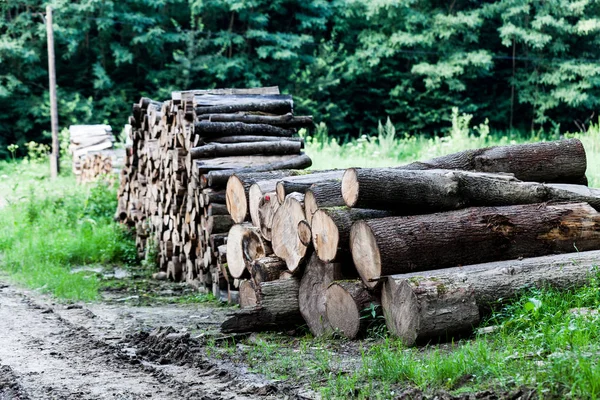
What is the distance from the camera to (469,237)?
586 centimetres

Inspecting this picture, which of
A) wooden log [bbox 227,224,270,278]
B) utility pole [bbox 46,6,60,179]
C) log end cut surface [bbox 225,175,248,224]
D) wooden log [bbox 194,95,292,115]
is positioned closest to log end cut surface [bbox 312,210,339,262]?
wooden log [bbox 227,224,270,278]

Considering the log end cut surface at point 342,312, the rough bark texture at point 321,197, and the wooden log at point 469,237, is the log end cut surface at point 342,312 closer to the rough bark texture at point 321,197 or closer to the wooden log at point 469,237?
the wooden log at point 469,237

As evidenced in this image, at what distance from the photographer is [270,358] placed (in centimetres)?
560

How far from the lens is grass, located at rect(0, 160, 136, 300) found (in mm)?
9102

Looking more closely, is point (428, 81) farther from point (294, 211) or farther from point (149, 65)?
point (294, 211)

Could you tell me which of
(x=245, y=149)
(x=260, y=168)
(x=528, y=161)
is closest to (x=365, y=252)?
(x=528, y=161)

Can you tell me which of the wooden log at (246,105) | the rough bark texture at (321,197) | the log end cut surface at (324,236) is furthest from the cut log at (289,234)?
the wooden log at (246,105)

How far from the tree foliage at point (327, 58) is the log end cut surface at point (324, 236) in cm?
1984

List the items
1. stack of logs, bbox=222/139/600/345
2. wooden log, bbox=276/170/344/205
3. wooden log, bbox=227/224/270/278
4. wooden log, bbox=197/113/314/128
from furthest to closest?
1. wooden log, bbox=197/113/314/128
2. wooden log, bbox=227/224/270/278
3. wooden log, bbox=276/170/344/205
4. stack of logs, bbox=222/139/600/345

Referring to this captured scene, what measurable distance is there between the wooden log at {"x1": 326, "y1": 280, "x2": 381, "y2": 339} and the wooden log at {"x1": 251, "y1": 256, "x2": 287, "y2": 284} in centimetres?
89

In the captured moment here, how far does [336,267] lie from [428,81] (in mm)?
21617

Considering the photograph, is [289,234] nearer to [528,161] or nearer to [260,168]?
[260,168]

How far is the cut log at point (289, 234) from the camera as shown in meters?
6.37

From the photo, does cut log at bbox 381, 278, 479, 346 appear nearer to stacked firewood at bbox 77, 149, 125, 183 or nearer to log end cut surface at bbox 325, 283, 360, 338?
log end cut surface at bbox 325, 283, 360, 338
